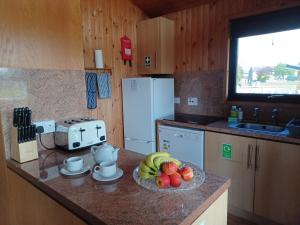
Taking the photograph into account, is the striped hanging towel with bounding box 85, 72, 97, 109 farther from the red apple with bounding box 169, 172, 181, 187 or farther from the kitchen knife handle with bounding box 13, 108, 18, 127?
the red apple with bounding box 169, 172, 181, 187

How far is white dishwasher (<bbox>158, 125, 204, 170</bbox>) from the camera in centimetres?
241

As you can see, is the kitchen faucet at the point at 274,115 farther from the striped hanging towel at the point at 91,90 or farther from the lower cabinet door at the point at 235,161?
the striped hanging towel at the point at 91,90

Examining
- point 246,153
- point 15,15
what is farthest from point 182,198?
point 15,15

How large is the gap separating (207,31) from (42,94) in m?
2.21

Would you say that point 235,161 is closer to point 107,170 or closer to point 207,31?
point 107,170

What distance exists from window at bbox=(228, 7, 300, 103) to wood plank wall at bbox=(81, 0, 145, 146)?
1422mm

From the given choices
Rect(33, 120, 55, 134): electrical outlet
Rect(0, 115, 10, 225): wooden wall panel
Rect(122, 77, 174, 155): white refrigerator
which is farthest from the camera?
Rect(122, 77, 174, 155): white refrigerator

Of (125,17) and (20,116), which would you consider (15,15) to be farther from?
(125,17)

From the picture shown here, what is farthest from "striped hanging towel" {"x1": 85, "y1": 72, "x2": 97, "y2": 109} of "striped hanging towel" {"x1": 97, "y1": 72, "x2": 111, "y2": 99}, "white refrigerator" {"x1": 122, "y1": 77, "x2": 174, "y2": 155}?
"white refrigerator" {"x1": 122, "y1": 77, "x2": 174, "y2": 155}

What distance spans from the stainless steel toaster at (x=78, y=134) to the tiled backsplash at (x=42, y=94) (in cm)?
11

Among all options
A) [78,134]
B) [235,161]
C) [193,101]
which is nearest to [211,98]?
[193,101]

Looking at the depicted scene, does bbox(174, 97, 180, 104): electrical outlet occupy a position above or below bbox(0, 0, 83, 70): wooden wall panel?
below

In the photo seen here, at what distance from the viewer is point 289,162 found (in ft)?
6.06

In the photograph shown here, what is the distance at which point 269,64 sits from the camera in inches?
94.7
